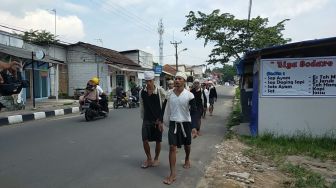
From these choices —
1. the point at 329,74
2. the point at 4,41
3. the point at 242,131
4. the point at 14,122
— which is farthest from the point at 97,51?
the point at 329,74

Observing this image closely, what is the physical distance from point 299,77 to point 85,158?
6052 mm

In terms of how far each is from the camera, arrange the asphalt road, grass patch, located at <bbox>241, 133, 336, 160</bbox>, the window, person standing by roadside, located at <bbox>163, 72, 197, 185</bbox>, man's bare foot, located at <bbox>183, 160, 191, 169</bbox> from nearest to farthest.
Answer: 1. the asphalt road
2. person standing by roadside, located at <bbox>163, 72, 197, 185</bbox>
3. man's bare foot, located at <bbox>183, 160, 191, 169</bbox>
4. grass patch, located at <bbox>241, 133, 336, 160</bbox>
5. the window

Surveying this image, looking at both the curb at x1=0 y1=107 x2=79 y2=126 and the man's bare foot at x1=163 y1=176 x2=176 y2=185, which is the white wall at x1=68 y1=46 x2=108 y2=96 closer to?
the curb at x1=0 y1=107 x2=79 y2=126

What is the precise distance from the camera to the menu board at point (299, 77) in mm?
10250

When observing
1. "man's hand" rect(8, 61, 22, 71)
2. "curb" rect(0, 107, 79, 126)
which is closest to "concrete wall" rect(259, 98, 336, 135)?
"man's hand" rect(8, 61, 22, 71)

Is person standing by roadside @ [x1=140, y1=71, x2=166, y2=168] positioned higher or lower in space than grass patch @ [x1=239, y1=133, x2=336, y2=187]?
higher

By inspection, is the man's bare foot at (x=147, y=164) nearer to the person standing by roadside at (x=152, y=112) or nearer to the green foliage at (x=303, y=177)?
the person standing by roadside at (x=152, y=112)

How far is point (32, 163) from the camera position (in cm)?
744

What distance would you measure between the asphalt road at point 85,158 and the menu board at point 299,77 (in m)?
2.22

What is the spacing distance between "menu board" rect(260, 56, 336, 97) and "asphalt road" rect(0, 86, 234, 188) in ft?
7.28

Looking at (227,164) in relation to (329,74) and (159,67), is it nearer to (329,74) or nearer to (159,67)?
(329,74)

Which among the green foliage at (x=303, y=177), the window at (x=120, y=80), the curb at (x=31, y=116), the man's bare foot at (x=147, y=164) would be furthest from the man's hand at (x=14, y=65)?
the window at (x=120, y=80)

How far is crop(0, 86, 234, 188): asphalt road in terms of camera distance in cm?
629

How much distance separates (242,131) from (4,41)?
56.8 ft
